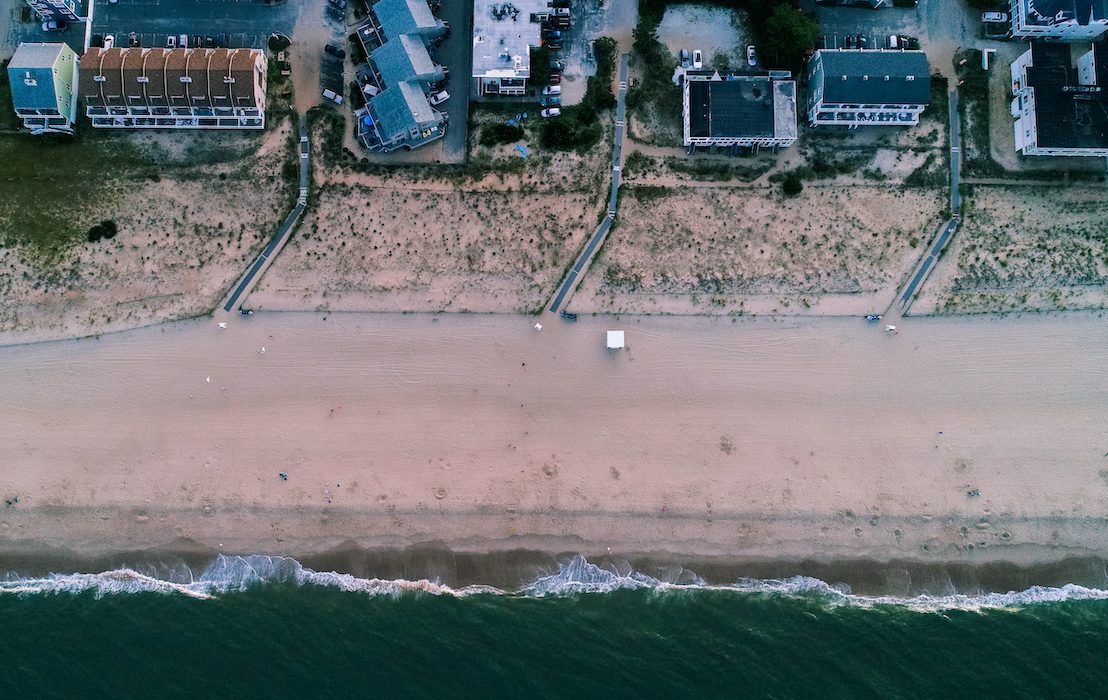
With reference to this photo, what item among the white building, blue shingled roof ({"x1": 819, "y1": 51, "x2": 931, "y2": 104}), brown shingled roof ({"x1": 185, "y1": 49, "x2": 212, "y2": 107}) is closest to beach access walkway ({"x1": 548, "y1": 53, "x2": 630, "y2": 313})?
blue shingled roof ({"x1": 819, "y1": 51, "x2": 931, "y2": 104})

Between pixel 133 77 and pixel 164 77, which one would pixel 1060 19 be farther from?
pixel 133 77

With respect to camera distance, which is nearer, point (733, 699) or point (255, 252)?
point (733, 699)

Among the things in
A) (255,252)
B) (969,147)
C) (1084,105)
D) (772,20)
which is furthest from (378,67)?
(1084,105)

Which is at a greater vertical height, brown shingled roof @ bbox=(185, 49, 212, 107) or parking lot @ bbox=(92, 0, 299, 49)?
parking lot @ bbox=(92, 0, 299, 49)

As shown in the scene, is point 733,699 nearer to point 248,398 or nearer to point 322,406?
point 322,406

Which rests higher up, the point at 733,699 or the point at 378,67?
the point at 378,67

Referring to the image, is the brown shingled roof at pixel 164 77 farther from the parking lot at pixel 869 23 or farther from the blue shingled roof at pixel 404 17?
the parking lot at pixel 869 23

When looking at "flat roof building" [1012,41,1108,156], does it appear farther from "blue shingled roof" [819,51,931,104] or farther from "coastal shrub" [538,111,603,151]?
"coastal shrub" [538,111,603,151]
